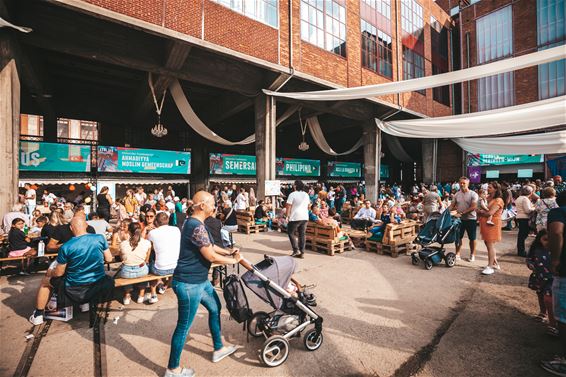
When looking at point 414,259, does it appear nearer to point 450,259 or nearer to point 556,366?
point 450,259

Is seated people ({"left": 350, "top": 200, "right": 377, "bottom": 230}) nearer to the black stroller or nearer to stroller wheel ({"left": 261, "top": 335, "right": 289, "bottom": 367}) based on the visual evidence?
the black stroller

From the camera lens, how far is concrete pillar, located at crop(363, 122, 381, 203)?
1543 centimetres

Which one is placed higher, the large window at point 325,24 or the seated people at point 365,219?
the large window at point 325,24

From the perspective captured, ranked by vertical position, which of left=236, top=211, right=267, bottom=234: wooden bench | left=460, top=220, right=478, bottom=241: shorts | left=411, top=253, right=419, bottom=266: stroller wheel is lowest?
left=411, top=253, right=419, bottom=266: stroller wheel

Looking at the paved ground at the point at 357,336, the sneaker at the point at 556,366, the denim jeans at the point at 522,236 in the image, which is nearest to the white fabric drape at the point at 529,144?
the denim jeans at the point at 522,236

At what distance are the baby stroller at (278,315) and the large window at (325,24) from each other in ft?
35.2

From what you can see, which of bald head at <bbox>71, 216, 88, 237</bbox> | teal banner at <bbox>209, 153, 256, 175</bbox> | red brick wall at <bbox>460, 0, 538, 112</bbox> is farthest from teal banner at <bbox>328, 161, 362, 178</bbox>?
bald head at <bbox>71, 216, 88, 237</bbox>

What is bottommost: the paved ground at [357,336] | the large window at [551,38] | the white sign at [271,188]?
the paved ground at [357,336]

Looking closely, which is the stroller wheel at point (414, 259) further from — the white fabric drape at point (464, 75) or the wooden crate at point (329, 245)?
the white fabric drape at point (464, 75)

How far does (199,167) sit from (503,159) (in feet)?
67.3

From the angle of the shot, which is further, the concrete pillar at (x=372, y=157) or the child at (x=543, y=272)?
the concrete pillar at (x=372, y=157)

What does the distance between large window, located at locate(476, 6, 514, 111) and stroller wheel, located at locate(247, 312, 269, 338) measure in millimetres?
23600

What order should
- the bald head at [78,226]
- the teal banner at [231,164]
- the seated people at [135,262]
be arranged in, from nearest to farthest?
the bald head at [78,226] < the seated people at [135,262] < the teal banner at [231,164]

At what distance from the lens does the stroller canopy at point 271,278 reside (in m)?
2.91
